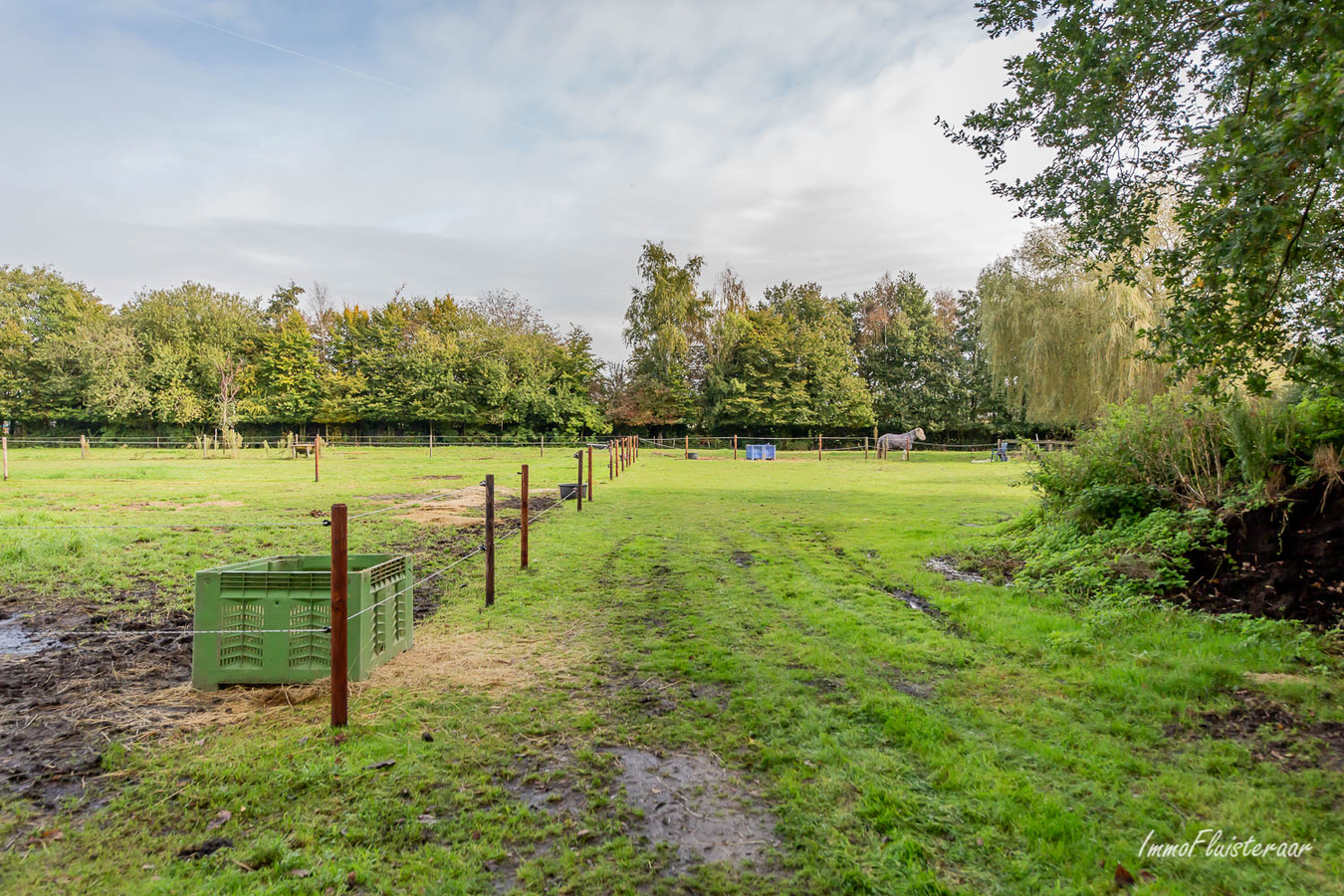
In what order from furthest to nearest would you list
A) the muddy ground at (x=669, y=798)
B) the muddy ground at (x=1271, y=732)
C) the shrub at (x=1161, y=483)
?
the shrub at (x=1161, y=483), the muddy ground at (x=1271, y=732), the muddy ground at (x=669, y=798)

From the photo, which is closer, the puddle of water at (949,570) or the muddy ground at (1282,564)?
the muddy ground at (1282,564)

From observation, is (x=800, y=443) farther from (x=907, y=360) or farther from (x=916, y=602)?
(x=916, y=602)

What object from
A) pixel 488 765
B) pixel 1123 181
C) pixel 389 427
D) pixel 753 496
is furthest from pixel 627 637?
pixel 389 427

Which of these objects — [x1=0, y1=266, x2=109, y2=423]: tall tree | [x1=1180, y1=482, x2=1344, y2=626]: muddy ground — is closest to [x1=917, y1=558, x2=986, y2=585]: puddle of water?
[x1=1180, y1=482, x2=1344, y2=626]: muddy ground

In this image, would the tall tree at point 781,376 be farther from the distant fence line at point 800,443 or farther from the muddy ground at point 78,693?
the muddy ground at point 78,693

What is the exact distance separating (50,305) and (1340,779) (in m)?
69.0

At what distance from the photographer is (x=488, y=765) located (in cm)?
308

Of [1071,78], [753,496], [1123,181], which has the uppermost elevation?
[1071,78]

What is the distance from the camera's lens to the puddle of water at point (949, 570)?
688 cm

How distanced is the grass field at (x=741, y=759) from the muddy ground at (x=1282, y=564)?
0.44 meters

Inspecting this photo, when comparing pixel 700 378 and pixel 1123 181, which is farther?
pixel 700 378

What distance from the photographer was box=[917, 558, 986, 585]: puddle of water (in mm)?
6883

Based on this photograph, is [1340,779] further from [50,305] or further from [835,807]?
[50,305]

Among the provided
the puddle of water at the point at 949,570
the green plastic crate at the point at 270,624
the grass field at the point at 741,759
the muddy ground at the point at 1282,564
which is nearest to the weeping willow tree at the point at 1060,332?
the puddle of water at the point at 949,570
